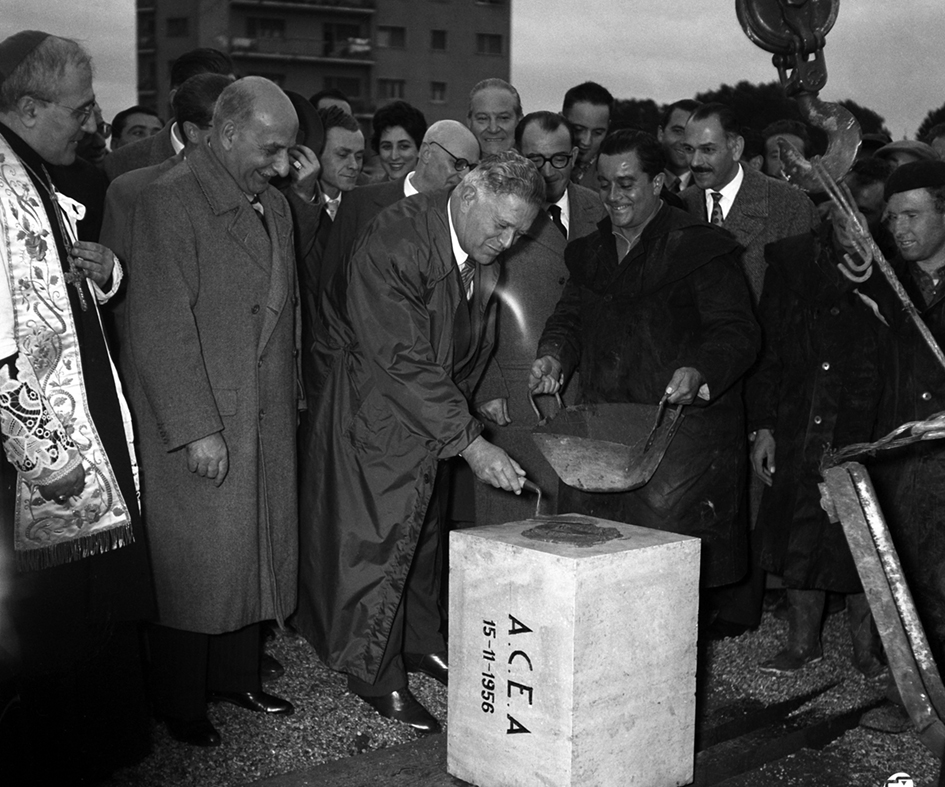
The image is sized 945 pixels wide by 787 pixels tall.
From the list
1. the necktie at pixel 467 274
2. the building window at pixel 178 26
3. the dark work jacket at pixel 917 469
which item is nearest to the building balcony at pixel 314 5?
the building window at pixel 178 26

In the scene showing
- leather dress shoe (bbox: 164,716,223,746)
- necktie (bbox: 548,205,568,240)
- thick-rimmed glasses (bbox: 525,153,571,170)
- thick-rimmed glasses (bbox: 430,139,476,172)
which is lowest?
leather dress shoe (bbox: 164,716,223,746)

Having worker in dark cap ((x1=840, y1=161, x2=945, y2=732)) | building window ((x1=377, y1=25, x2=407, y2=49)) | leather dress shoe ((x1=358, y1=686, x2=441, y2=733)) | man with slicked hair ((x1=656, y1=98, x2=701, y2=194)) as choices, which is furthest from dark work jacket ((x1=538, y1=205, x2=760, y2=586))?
building window ((x1=377, y1=25, x2=407, y2=49))

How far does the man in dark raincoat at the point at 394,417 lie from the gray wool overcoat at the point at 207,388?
0.18 meters

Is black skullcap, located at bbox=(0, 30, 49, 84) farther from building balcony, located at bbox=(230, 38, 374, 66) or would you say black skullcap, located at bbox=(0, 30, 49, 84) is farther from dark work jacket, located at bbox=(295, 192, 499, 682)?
building balcony, located at bbox=(230, 38, 374, 66)

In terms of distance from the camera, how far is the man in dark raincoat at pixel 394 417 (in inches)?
142

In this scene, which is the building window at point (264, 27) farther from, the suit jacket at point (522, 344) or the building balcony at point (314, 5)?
the suit jacket at point (522, 344)

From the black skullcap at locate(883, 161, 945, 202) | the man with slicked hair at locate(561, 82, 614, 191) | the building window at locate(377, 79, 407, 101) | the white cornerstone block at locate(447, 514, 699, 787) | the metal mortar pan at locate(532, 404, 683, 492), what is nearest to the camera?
the white cornerstone block at locate(447, 514, 699, 787)

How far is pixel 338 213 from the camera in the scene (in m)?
4.93

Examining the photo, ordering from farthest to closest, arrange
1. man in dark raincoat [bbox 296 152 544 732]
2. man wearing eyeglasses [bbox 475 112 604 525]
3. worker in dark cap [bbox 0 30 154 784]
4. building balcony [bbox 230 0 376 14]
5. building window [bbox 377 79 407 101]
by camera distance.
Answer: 1. building window [bbox 377 79 407 101]
2. building balcony [bbox 230 0 376 14]
3. man wearing eyeglasses [bbox 475 112 604 525]
4. man in dark raincoat [bbox 296 152 544 732]
5. worker in dark cap [bbox 0 30 154 784]

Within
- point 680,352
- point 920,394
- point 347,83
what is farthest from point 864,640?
point 347,83

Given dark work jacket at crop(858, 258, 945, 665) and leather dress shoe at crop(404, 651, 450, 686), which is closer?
dark work jacket at crop(858, 258, 945, 665)

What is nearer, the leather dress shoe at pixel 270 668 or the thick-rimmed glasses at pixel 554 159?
the leather dress shoe at pixel 270 668

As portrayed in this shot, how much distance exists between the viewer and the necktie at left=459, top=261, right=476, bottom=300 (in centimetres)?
383

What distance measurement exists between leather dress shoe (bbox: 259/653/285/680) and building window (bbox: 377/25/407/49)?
526 cm
